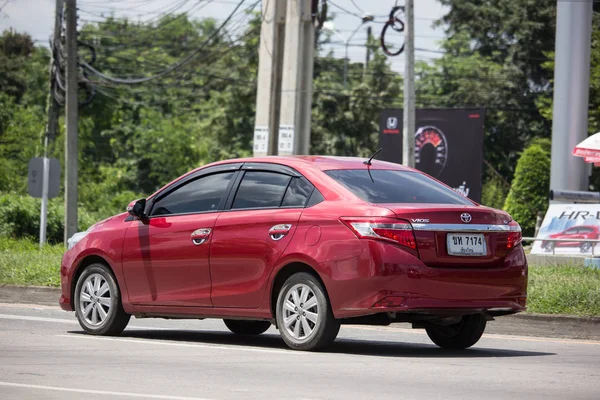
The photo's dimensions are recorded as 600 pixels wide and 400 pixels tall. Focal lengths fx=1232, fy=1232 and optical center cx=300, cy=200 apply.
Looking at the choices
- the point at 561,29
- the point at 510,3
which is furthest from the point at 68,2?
the point at 510,3

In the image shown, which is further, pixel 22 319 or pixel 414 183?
pixel 22 319

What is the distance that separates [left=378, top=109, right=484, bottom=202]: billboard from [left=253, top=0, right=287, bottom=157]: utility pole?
617 inches

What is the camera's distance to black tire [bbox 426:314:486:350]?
34.3 ft

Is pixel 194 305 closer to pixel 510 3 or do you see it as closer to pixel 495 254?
pixel 495 254

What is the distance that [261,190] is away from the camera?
34.1 feet

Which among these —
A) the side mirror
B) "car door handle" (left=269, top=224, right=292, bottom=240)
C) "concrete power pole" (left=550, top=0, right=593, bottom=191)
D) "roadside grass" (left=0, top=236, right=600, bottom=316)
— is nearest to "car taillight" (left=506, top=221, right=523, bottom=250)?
"car door handle" (left=269, top=224, right=292, bottom=240)

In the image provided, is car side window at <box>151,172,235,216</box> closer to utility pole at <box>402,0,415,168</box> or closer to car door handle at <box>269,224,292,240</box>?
car door handle at <box>269,224,292,240</box>

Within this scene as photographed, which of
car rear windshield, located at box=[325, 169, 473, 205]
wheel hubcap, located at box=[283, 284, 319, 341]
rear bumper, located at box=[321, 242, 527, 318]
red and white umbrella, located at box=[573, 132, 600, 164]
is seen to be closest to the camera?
rear bumper, located at box=[321, 242, 527, 318]

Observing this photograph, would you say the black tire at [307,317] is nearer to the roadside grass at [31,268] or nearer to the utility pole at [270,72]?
the roadside grass at [31,268]

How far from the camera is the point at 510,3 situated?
2482 inches

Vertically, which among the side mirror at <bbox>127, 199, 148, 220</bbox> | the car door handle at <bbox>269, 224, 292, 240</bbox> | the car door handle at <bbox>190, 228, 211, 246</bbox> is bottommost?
the car door handle at <bbox>190, 228, 211, 246</bbox>

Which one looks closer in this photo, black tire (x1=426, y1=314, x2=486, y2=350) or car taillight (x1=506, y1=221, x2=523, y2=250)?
car taillight (x1=506, y1=221, x2=523, y2=250)

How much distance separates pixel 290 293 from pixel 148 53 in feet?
228

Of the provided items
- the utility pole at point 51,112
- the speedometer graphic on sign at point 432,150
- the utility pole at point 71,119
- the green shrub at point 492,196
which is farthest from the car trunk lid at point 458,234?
the green shrub at point 492,196
